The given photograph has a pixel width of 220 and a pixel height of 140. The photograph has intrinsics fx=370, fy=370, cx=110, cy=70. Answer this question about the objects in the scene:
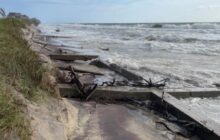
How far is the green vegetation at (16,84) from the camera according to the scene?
3688 mm

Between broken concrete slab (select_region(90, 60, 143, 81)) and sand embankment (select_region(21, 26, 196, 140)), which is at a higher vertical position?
sand embankment (select_region(21, 26, 196, 140))

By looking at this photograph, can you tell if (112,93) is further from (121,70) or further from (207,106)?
(121,70)

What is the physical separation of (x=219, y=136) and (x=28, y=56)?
12.4 feet

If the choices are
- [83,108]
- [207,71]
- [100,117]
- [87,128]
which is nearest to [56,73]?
[83,108]

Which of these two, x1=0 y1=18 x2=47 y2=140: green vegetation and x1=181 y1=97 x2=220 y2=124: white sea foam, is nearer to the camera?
x1=0 y1=18 x2=47 y2=140: green vegetation

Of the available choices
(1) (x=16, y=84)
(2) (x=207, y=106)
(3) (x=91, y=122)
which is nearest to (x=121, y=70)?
(2) (x=207, y=106)

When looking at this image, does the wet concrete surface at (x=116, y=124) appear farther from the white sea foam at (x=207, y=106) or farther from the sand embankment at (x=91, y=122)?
the white sea foam at (x=207, y=106)

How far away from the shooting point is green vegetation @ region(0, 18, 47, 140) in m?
3.69

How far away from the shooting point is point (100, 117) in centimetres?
704

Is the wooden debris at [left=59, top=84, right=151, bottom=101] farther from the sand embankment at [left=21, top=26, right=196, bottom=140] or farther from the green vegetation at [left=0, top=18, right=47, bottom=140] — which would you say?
the green vegetation at [left=0, top=18, right=47, bottom=140]

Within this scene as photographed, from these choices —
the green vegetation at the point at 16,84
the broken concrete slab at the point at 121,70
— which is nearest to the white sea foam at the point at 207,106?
the broken concrete slab at the point at 121,70

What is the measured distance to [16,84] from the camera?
18.0 feet

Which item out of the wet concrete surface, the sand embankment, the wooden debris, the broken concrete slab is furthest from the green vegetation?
the broken concrete slab

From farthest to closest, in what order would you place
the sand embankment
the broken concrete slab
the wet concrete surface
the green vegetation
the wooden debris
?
the broken concrete slab, the wooden debris, the wet concrete surface, the sand embankment, the green vegetation
